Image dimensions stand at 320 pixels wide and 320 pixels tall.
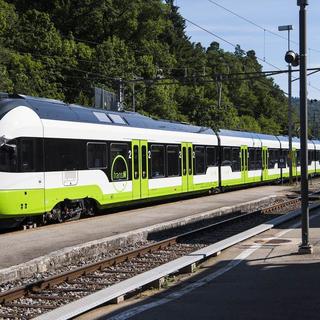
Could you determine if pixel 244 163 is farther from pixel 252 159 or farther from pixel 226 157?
pixel 226 157

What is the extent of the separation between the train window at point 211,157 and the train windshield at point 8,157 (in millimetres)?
14468

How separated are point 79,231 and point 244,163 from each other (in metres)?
20.0

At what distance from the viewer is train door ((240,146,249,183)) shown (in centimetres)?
3366

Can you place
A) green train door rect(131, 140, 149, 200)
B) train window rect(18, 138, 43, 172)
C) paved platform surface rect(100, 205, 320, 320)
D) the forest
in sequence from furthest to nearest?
the forest
green train door rect(131, 140, 149, 200)
train window rect(18, 138, 43, 172)
paved platform surface rect(100, 205, 320, 320)

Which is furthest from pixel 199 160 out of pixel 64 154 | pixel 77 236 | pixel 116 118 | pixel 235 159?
pixel 77 236

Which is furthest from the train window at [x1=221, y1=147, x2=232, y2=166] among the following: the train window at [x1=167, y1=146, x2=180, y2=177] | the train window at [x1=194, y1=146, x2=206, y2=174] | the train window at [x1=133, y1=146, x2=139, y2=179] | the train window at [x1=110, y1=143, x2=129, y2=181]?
the train window at [x1=110, y1=143, x2=129, y2=181]

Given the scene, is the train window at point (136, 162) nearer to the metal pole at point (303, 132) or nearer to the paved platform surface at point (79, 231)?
the paved platform surface at point (79, 231)

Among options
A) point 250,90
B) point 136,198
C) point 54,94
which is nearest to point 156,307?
point 136,198

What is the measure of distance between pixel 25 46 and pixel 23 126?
46.0 meters

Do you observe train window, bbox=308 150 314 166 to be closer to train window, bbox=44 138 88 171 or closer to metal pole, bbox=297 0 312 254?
train window, bbox=44 138 88 171

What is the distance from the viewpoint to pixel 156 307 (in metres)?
7.99

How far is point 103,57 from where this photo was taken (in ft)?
198

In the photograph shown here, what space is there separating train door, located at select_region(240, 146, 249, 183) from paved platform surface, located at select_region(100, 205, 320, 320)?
20.9 meters

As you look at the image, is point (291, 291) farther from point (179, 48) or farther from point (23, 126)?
point (179, 48)
